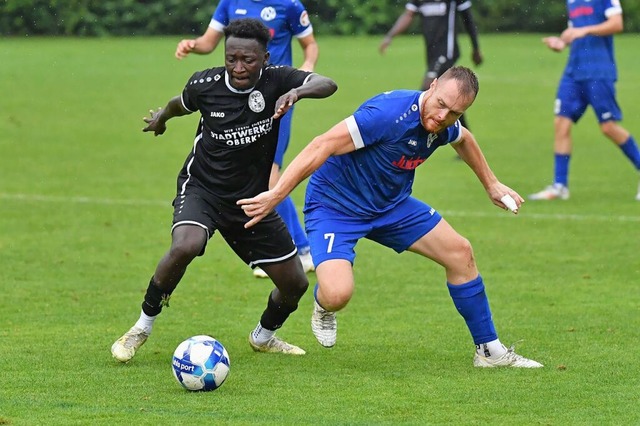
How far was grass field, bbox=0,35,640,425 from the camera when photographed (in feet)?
21.4

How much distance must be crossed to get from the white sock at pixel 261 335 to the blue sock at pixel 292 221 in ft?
8.46

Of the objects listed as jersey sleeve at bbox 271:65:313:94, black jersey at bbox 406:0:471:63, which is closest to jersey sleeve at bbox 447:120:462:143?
jersey sleeve at bbox 271:65:313:94

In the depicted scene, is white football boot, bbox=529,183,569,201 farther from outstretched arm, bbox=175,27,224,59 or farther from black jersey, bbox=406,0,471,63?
outstretched arm, bbox=175,27,224,59

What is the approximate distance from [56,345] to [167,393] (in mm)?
1454

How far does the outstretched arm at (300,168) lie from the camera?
676cm

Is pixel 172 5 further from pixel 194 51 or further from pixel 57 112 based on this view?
pixel 194 51

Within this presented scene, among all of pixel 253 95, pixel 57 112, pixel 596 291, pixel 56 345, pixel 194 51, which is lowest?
pixel 57 112

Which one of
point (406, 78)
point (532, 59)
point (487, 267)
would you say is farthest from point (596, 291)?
point (532, 59)

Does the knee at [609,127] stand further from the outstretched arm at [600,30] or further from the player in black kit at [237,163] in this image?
the player in black kit at [237,163]

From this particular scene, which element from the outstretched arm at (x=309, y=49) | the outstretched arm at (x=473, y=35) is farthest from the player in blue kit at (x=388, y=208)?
the outstretched arm at (x=473, y=35)

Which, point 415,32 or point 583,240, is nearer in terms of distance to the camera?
point 583,240

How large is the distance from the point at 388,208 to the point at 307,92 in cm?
84

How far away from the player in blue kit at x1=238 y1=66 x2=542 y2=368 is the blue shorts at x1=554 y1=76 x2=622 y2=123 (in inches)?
281

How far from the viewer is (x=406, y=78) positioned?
27750mm
